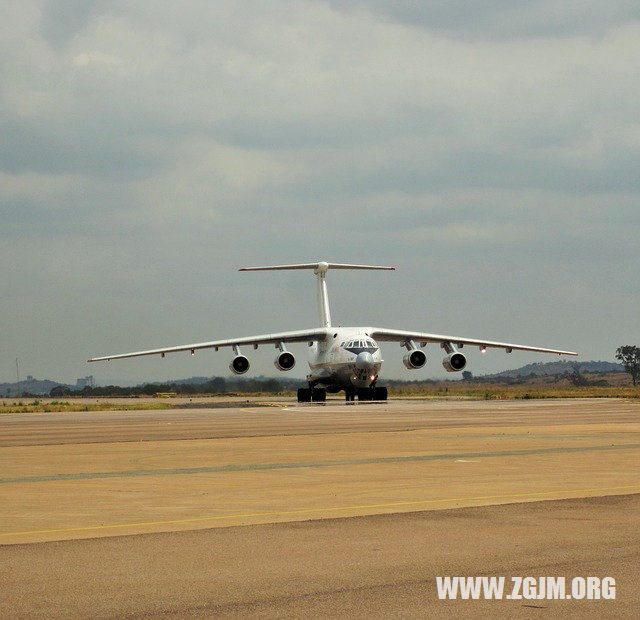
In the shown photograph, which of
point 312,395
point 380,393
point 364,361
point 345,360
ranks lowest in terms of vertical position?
point 380,393

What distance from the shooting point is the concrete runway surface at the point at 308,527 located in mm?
6895

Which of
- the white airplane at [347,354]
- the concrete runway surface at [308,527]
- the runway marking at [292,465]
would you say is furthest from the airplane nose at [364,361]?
the runway marking at [292,465]

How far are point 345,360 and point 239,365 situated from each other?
18.4 feet

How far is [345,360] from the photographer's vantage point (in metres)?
58.9

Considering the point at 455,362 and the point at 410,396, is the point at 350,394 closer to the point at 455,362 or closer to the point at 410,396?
the point at 455,362

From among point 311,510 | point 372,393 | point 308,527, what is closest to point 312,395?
point 372,393

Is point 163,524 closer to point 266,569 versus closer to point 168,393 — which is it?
point 266,569

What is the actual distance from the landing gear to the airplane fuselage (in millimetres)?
400

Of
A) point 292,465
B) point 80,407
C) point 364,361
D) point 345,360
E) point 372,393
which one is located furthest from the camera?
point 372,393

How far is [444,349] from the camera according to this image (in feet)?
213

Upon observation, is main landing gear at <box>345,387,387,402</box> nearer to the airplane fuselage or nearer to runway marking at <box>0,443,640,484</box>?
the airplane fuselage

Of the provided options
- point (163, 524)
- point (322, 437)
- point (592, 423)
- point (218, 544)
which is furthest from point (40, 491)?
point (592, 423)

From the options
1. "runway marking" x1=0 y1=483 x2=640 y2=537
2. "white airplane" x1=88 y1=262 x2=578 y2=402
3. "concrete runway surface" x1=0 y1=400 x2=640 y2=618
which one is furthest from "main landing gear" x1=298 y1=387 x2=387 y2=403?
"runway marking" x1=0 y1=483 x2=640 y2=537

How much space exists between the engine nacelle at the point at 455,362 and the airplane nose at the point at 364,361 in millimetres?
5328
